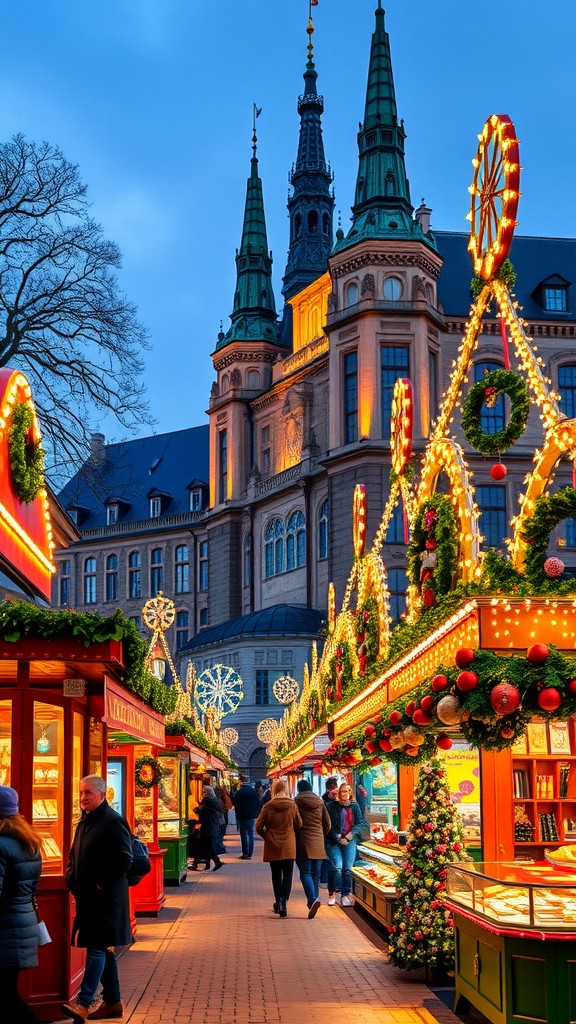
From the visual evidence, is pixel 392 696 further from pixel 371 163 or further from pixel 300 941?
pixel 371 163

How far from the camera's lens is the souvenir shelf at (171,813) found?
21266mm

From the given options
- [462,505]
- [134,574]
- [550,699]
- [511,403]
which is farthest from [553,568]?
[134,574]

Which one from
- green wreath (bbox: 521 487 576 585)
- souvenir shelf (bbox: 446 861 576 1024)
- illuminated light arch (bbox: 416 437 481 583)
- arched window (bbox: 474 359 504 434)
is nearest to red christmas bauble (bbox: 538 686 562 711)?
souvenir shelf (bbox: 446 861 576 1024)

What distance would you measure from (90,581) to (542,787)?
295 ft

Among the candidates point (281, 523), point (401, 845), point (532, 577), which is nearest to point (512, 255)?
point (281, 523)

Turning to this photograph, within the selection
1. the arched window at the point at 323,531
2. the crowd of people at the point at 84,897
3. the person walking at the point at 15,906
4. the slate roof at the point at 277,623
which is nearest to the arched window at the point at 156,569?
the slate roof at the point at 277,623

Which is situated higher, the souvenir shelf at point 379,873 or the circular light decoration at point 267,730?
the circular light decoration at point 267,730

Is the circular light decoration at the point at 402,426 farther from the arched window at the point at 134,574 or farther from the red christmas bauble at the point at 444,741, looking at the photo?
the arched window at the point at 134,574

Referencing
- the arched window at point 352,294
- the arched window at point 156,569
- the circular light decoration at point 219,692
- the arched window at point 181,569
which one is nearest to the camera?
the circular light decoration at point 219,692

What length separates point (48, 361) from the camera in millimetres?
24219

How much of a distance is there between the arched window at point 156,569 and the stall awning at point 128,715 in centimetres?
8029

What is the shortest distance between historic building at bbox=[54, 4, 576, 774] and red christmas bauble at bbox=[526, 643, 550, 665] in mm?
41628

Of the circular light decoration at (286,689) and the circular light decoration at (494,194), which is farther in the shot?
the circular light decoration at (286,689)

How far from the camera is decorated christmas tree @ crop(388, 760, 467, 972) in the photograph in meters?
11.7
